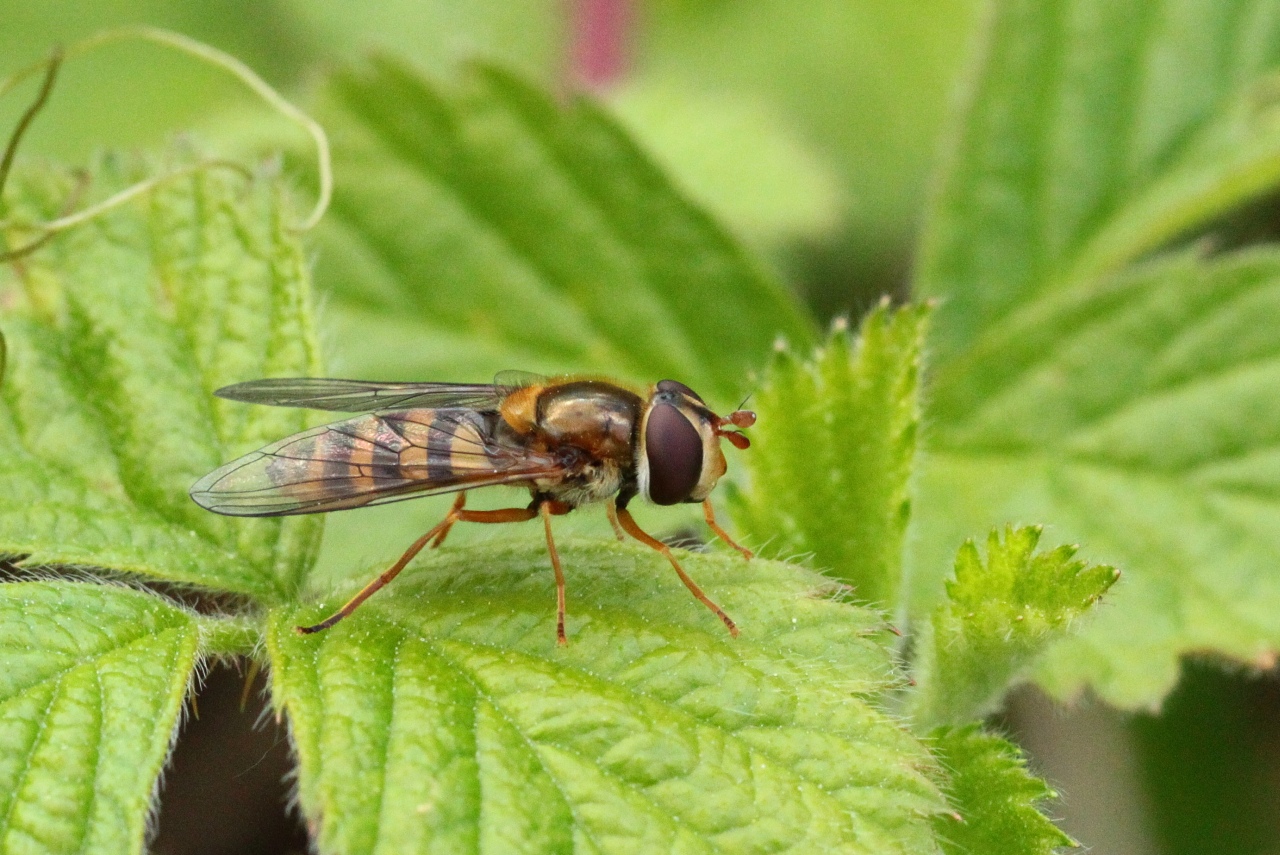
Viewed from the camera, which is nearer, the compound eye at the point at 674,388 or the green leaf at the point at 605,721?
the green leaf at the point at 605,721

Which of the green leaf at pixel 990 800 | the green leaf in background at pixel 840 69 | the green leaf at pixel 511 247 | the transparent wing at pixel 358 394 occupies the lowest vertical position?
the green leaf at pixel 990 800

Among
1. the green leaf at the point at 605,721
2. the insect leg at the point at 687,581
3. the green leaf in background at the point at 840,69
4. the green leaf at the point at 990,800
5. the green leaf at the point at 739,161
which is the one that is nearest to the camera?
the green leaf at the point at 605,721

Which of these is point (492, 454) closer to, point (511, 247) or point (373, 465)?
point (373, 465)

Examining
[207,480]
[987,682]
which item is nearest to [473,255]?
[207,480]

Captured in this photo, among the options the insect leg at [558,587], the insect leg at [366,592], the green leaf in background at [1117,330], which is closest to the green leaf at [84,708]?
the insect leg at [366,592]

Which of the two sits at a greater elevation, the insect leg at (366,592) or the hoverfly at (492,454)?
the hoverfly at (492,454)

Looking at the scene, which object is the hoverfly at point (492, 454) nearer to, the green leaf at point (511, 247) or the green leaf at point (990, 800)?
the green leaf at point (990, 800)
